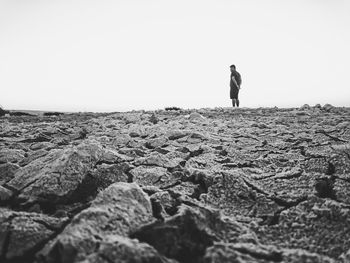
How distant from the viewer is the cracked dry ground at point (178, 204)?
4.25 ft

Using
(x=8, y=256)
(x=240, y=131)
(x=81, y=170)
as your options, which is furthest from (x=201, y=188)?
(x=240, y=131)

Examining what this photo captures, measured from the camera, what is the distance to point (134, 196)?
1.64m

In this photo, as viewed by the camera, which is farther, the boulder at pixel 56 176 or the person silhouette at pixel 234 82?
the person silhouette at pixel 234 82

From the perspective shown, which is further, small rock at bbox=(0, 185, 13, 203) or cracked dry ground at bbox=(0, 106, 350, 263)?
small rock at bbox=(0, 185, 13, 203)

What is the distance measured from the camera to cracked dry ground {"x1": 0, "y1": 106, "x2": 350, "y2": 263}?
4.25 ft

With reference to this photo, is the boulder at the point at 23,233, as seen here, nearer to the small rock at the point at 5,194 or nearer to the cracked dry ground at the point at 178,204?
the cracked dry ground at the point at 178,204

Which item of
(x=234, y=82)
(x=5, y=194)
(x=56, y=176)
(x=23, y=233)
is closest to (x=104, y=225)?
(x=23, y=233)

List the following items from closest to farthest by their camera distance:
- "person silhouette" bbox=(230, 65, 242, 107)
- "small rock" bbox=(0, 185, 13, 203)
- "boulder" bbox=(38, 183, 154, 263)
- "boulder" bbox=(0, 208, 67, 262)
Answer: "boulder" bbox=(38, 183, 154, 263) < "boulder" bbox=(0, 208, 67, 262) < "small rock" bbox=(0, 185, 13, 203) < "person silhouette" bbox=(230, 65, 242, 107)

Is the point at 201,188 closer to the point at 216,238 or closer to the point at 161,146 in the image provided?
the point at 216,238

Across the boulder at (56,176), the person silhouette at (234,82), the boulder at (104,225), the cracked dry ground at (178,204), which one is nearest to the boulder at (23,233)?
the cracked dry ground at (178,204)

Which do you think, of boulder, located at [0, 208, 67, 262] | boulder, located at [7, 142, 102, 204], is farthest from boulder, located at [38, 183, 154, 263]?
boulder, located at [7, 142, 102, 204]

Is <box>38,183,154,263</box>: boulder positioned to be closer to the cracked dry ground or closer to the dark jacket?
the cracked dry ground

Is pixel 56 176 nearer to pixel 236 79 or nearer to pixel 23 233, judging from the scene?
pixel 23 233

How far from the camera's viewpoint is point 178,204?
1863 millimetres
